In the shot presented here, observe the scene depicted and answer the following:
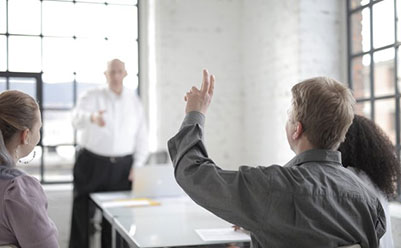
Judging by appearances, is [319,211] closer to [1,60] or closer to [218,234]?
[218,234]

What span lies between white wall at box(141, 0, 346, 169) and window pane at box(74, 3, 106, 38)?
1.81 ft

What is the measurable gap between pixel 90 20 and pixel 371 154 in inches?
175

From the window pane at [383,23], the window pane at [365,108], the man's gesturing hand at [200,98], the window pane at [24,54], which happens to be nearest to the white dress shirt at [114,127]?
the window pane at [24,54]

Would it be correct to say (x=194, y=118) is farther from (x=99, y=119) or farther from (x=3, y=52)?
(x=3, y=52)

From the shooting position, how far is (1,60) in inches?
223

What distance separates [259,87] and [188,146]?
4229mm

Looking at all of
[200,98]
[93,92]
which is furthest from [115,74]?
[200,98]

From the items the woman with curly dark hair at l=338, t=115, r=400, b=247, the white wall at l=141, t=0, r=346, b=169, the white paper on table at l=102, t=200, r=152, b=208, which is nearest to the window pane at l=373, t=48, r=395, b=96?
the white wall at l=141, t=0, r=346, b=169

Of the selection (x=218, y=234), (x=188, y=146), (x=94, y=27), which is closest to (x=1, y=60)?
(x=94, y=27)

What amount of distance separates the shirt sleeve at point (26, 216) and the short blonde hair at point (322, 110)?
1.03m

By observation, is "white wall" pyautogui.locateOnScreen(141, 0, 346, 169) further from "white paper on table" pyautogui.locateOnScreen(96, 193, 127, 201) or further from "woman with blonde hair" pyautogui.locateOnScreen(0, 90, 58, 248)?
"woman with blonde hair" pyautogui.locateOnScreen(0, 90, 58, 248)

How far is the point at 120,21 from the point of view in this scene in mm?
6094

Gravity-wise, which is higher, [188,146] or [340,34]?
[340,34]

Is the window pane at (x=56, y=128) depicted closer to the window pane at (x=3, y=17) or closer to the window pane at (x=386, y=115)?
the window pane at (x=3, y=17)
